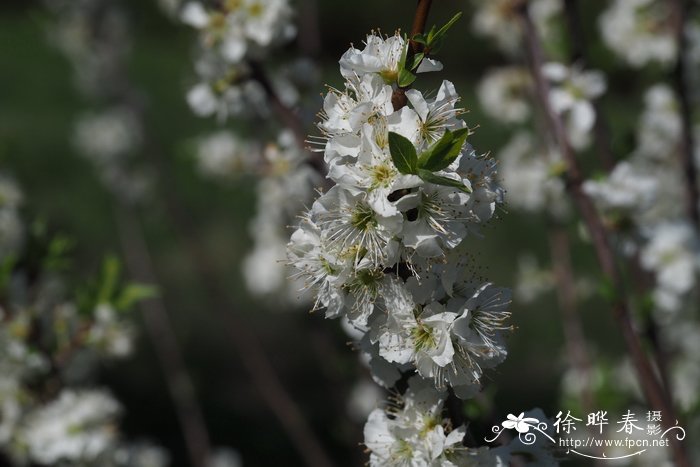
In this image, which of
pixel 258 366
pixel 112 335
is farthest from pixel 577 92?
pixel 258 366

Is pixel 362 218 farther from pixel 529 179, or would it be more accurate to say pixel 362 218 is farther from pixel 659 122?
pixel 659 122

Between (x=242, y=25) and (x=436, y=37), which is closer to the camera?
(x=436, y=37)

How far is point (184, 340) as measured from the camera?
724 cm

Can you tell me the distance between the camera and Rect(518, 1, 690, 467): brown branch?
1521 millimetres

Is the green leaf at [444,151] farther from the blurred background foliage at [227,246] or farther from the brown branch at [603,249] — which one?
the brown branch at [603,249]

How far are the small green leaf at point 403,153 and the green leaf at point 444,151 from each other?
1 cm

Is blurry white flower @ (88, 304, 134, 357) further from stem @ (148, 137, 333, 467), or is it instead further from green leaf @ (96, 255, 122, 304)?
stem @ (148, 137, 333, 467)

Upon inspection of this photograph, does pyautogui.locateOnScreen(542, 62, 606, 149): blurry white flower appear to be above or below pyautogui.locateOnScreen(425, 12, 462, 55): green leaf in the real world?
above

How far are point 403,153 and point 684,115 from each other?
1.52 meters

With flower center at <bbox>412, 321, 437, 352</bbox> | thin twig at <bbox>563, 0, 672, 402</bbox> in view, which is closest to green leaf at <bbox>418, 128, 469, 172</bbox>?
flower center at <bbox>412, 321, 437, 352</bbox>

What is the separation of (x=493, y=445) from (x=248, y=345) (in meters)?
1.85

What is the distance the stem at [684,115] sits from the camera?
2121 mm

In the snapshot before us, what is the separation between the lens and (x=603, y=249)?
5.59 ft

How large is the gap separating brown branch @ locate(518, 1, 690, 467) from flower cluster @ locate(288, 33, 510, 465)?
61 centimetres
